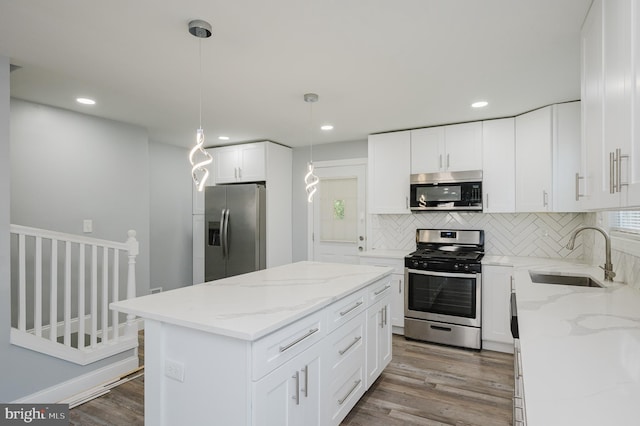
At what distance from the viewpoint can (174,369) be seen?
1.54 metres

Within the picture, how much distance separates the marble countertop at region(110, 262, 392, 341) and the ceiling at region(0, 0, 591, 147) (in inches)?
59.1

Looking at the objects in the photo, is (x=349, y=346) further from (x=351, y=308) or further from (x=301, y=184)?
(x=301, y=184)

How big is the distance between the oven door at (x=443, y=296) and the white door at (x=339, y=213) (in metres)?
1.10

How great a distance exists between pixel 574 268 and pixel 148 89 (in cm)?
383

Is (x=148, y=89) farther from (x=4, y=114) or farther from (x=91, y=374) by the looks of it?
(x=91, y=374)

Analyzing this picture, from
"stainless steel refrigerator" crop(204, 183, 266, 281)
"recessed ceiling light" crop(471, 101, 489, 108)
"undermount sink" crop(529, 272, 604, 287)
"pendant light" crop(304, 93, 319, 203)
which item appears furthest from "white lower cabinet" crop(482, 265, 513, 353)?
"stainless steel refrigerator" crop(204, 183, 266, 281)

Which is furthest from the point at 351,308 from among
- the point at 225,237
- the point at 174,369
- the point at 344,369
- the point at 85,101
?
the point at 85,101

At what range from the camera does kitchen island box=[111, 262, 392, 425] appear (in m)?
1.38

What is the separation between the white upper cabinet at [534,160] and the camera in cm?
320

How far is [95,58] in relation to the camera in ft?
7.32

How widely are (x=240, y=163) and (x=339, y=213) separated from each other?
1.57 meters

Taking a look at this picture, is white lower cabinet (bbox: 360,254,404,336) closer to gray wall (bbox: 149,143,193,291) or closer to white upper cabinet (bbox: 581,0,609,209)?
white upper cabinet (bbox: 581,0,609,209)

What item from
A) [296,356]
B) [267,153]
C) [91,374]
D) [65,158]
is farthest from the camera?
[267,153]

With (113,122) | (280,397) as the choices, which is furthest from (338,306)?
(113,122)
